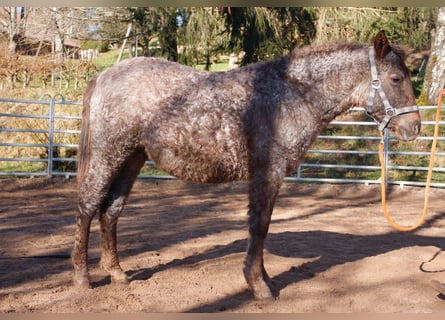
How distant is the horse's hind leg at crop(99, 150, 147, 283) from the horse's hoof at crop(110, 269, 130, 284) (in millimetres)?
15

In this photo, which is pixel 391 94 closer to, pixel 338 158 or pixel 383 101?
pixel 383 101

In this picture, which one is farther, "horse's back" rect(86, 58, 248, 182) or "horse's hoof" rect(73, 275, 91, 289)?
"horse's hoof" rect(73, 275, 91, 289)

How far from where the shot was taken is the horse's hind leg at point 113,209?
4329mm

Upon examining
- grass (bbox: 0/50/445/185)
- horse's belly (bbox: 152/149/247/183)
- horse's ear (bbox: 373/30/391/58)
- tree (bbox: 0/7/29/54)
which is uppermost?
tree (bbox: 0/7/29/54)

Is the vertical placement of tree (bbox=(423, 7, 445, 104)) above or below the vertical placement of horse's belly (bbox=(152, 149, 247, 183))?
above

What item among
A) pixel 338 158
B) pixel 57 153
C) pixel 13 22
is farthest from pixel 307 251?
pixel 13 22

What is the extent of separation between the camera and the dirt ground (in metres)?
3.87

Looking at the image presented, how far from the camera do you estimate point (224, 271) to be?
457cm

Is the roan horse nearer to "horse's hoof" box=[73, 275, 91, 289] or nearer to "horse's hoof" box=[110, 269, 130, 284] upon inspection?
"horse's hoof" box=[73, 275, 91, 289]

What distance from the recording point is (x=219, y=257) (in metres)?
5.05

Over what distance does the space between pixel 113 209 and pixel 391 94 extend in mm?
2551

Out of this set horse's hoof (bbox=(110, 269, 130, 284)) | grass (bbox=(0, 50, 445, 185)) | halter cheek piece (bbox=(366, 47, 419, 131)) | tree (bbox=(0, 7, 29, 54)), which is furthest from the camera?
tree (bbox=(0, 7, 29, 54))

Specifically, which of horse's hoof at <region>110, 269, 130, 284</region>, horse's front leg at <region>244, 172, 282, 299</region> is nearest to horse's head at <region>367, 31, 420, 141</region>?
horse's front leg at <region>244, 172, 282, 299</region>

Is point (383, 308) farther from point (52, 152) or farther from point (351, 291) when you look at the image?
point (52, 152)
